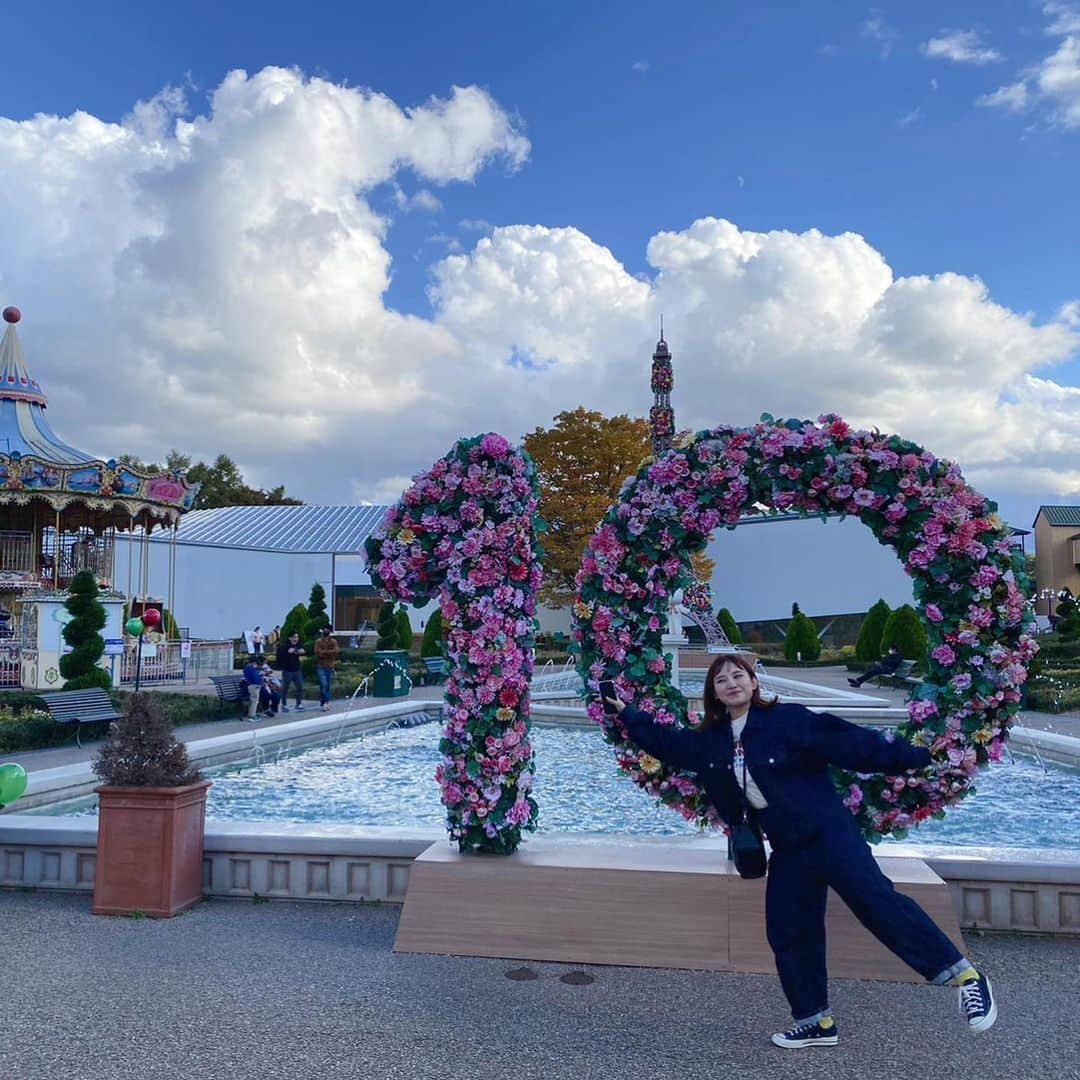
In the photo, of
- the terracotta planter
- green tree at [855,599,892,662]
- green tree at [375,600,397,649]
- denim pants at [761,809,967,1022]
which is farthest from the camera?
green tree at [855,599,892,662]

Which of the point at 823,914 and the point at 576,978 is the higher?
the point at 823,914

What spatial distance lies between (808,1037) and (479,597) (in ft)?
7.56

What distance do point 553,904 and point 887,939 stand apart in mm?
1470

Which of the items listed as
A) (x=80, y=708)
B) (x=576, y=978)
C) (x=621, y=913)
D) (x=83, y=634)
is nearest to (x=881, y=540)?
(x=621, y=913)

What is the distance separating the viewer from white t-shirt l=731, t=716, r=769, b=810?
3533 millimetres

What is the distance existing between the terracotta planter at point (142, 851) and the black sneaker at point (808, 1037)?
300 cm

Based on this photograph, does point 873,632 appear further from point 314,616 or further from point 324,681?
point 324,681

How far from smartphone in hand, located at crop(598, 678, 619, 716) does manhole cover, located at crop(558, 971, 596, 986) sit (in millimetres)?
1121

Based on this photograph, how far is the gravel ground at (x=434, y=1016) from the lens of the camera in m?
3.15

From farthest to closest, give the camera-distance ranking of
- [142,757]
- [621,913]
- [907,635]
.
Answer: [907,635] → [142,757] → [621,913]

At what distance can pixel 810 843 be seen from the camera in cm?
342

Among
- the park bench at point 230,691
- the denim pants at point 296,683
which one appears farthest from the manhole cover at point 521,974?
the denim pants at point 296,683

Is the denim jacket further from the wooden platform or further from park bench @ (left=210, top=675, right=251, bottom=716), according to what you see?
park bench @ (left=210, top=675, right=251, bottom=716)

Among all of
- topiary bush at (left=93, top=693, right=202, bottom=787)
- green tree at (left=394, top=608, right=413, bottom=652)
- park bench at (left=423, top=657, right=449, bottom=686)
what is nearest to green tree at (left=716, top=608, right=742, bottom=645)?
green tree at (left=394, top=608, right=413, bottom=652)
